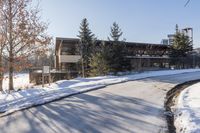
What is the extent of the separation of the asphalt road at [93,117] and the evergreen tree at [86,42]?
26.6 m

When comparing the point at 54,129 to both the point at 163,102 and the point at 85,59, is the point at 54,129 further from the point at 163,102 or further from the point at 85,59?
the point at 85,59

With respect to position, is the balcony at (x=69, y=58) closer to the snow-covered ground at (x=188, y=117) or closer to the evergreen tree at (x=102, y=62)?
the evergreen tree at (x=102, y=62)

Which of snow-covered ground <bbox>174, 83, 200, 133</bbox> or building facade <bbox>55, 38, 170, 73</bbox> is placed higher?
building facade <bbox>55, 38, 170, 73</bbox>

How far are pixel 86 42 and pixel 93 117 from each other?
3259cm

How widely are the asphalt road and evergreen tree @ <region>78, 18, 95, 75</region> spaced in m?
26.6

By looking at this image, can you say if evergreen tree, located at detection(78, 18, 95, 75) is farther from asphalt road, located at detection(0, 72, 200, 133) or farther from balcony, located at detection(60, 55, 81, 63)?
asphalt road, located at detection(0, 72, 200, 133)

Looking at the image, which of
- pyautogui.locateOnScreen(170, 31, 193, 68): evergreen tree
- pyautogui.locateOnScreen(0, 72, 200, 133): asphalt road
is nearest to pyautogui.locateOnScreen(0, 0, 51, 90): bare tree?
pyautogui.locateOnScreen(0, 72, 200, 133): asphalt road

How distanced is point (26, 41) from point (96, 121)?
13723 millimetres

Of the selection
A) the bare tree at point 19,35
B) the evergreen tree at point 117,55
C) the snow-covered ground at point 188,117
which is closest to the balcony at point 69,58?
the evergreen tree at point 117,55

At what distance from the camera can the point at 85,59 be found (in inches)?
1588

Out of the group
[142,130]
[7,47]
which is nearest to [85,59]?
[7,47]

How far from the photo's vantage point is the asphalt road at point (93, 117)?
8469 millimetres

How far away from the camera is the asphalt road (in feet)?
27.8

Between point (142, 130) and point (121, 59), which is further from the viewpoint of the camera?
point (121, 59)
